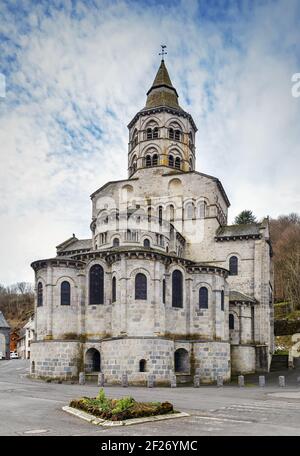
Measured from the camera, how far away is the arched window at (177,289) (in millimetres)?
41500

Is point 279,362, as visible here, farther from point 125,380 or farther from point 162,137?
point 162,137

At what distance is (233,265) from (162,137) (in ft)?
50.7

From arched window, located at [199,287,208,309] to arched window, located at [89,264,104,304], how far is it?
796cm

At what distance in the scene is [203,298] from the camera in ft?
140

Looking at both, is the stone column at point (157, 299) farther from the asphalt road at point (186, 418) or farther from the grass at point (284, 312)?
the grass at point (284, 312)

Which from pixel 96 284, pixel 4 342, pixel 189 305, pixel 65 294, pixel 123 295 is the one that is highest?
pixel 96 284

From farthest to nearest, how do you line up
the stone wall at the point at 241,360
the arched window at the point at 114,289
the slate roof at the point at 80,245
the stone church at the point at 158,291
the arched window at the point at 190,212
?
the slate roof at the point at 80,245 < the arched window at the point at 190,212 < the stone wall at the point at 241,360 < the arched window at the point at 114,289 < the stone church at the point at 158,291

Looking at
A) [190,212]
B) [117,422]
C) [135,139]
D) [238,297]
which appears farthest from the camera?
[135,139]

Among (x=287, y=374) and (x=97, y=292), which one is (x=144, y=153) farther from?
(x=287, y=374)

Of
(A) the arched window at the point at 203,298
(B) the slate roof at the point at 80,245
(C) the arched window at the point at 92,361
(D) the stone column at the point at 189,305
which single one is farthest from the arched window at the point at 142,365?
(B) the slate roof at the point at 80,245

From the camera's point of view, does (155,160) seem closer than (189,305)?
No

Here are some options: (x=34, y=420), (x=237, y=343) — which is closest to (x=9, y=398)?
(x=34, y=420)

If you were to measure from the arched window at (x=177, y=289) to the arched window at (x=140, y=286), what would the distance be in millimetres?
3475

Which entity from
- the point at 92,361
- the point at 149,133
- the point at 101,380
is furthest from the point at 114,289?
the point at 149,133
